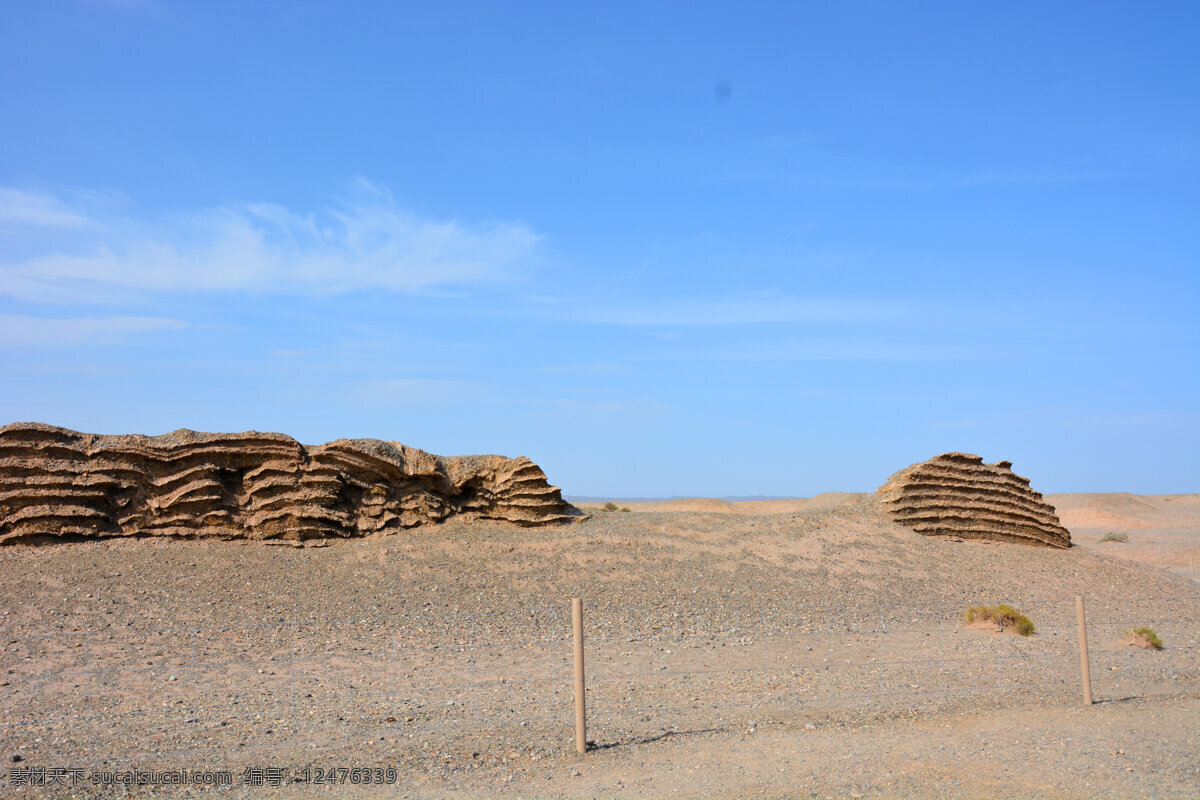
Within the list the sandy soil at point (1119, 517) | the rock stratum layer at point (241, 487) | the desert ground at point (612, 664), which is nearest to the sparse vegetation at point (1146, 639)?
the desert ground at point (612, 664)

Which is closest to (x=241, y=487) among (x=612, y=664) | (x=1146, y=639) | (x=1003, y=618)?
(x=612, y=664)

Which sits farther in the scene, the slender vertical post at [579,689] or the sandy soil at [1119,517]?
the sandy soil at [1119,517]

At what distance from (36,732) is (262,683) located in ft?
9.24

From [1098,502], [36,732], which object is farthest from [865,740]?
[1098,502]

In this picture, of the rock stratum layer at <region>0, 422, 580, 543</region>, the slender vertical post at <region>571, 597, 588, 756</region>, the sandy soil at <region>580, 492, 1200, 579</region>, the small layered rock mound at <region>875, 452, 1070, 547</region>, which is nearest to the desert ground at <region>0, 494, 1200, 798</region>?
the slender vertical post at <region>571, 597, 588, 756</region>

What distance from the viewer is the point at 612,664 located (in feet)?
41.8

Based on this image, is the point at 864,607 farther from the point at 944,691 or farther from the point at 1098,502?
the point at 1098,502

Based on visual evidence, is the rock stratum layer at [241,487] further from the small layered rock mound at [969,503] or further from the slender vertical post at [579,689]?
the slender vertical post at [579,689]

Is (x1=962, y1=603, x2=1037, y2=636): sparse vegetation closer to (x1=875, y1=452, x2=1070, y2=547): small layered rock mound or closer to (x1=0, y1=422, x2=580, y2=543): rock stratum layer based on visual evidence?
(x1=875, y1=452, x2=1070, y2=547): small layered rock mound

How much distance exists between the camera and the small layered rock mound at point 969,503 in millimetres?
23594

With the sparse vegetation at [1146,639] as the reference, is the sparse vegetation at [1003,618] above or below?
above

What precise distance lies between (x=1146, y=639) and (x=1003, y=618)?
7.27 feet

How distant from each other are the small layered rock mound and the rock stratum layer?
32.3 feet

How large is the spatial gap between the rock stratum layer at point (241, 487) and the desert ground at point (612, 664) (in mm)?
639
